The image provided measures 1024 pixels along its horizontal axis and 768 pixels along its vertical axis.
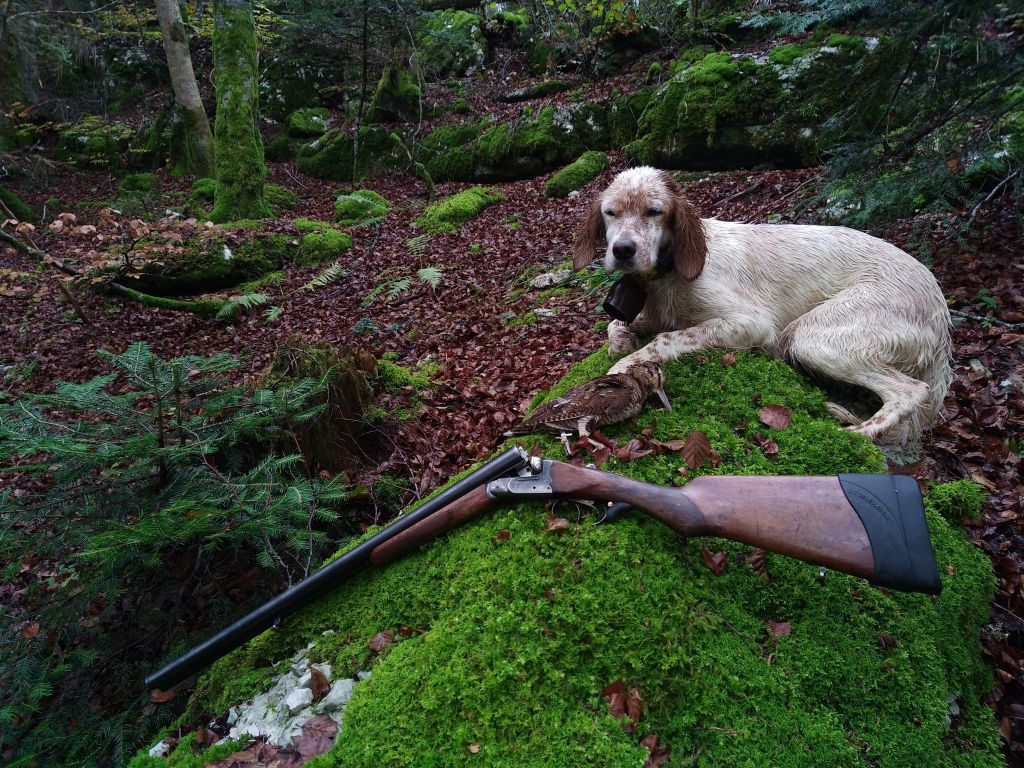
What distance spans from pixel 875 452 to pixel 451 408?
11.7 feet

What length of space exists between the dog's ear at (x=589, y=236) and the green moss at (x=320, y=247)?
9.11m

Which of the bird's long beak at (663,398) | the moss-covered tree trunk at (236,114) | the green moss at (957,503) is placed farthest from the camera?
the moss-covered tree trunk at (236,114)

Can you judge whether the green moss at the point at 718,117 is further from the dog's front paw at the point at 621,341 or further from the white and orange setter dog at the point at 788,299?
the dog's front paw at the point at 621,341

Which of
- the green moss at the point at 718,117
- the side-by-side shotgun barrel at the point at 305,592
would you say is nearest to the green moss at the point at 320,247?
the green moss at the point at 718,117

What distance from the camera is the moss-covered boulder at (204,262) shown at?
32.3 ft

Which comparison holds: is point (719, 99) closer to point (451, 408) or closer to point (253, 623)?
point (451, 408)

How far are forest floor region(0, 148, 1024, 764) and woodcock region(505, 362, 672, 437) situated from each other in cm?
138

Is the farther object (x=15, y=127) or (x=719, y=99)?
(x=15, y=127)

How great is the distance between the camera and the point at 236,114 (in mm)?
12625

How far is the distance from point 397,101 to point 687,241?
19064mm

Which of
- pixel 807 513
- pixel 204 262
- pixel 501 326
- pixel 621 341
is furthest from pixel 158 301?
pixel 807 513

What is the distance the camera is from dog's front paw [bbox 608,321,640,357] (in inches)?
152

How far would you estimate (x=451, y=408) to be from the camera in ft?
17.5

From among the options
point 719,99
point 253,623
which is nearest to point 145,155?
point 719,99
